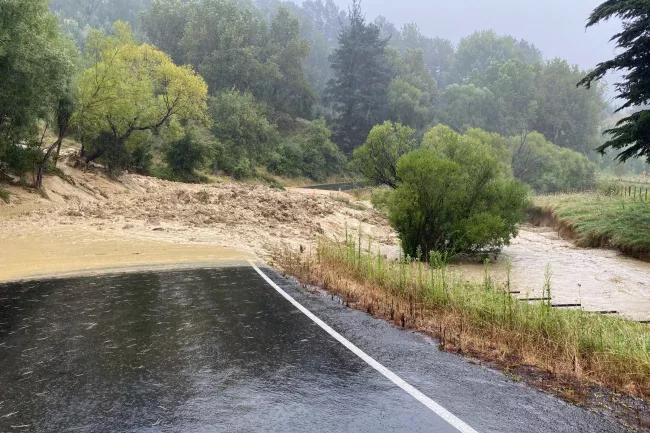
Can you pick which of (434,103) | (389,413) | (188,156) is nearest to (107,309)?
(389,413)

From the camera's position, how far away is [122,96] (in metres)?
34.3

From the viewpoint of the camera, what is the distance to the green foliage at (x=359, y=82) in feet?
282

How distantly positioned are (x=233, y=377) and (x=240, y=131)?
57.5 metres

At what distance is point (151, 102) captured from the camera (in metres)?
39.1

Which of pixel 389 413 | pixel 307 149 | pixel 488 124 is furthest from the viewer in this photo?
pixel 488 124

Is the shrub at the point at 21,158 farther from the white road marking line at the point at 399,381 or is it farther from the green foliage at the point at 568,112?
the green foliage at the point at 568,112

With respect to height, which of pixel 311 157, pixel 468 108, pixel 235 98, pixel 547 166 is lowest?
pixel 547 166

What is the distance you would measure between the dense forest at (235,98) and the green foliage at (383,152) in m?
0.49

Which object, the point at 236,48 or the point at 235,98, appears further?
the point at 236,48

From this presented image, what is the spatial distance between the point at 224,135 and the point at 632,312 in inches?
2084

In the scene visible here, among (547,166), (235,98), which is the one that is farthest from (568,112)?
(235,98)

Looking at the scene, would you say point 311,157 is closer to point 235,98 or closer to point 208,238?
point 235,98

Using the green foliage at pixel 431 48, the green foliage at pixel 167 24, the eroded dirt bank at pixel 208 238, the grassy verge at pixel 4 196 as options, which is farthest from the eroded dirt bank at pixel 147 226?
the green foliage at pixel 431 48

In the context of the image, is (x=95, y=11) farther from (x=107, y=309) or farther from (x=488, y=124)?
(x=107, y=309)
